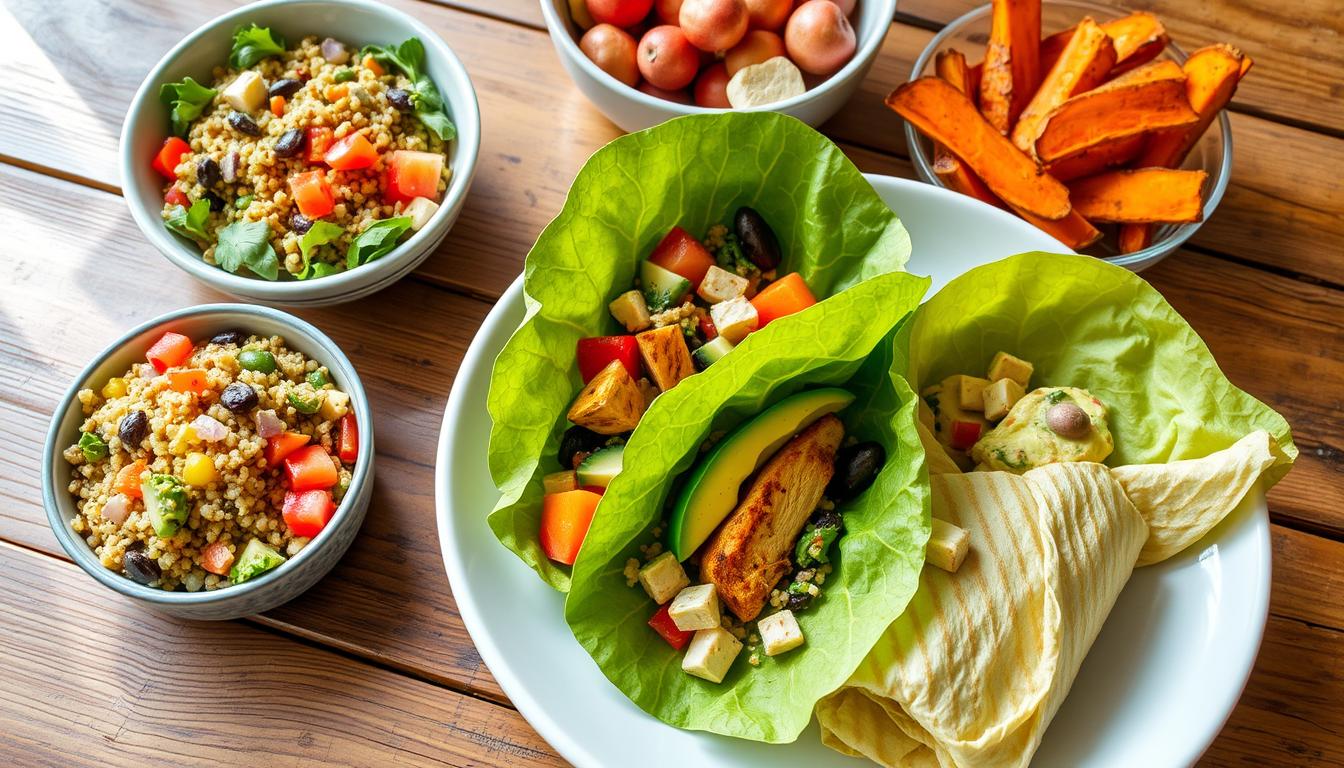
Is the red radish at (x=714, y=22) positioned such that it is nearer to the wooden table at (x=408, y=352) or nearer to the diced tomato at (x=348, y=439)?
the wooden table at (x=408, y=352)

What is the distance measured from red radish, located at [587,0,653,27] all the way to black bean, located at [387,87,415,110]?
0.38 m

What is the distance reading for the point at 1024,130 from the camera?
1846 mm

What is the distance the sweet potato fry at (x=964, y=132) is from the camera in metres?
1.80

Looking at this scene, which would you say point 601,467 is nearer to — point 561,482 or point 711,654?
point 561,482

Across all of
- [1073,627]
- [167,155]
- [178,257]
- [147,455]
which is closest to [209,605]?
[147,455]

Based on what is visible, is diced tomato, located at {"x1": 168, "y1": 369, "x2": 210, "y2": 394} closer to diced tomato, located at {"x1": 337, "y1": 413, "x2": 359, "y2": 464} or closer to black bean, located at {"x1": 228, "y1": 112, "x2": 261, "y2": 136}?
diced tomato, located at {"x1": 337, "y1": 413, "x2": 359, "y2": 464}

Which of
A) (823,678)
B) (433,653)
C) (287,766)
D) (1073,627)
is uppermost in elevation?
(1073,627)

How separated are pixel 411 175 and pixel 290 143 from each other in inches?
8.2

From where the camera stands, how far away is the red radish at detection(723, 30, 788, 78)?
1.89 meters

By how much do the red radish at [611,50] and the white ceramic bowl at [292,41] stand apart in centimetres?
23

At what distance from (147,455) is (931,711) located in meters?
1.23

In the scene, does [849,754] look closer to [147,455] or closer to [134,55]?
[147,455]

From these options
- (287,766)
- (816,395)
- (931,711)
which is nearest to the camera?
(931,711)

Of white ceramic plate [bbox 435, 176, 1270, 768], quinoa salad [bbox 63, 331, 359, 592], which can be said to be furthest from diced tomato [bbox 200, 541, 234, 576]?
white ceramic plate [bbox 435, 176, 1270, 768]
